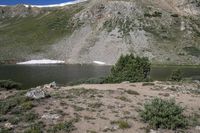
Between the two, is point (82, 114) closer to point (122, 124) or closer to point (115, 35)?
point (122, 124)

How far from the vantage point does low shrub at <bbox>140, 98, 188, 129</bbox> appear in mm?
18141

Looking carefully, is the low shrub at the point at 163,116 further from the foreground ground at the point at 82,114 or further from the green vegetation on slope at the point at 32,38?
the green vegetation on slope at the point at 32,38

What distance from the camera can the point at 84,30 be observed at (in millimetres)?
170125

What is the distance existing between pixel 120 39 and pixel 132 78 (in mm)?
108670

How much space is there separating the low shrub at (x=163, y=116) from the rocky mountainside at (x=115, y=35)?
4487 inches

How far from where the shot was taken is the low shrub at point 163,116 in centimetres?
1814

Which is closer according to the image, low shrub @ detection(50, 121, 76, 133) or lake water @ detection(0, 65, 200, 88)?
low shrub @ detection(50, 121, 76, 133)

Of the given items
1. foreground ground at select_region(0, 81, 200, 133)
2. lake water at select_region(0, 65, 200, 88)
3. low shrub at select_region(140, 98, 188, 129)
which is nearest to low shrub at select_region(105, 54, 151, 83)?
lake water at select_region(0, 65, 200, 88)

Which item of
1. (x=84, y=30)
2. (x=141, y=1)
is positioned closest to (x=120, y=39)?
(x=84, y=30)

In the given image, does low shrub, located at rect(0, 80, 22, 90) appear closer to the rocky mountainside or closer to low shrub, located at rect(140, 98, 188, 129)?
low shrub, located at rect(140, 98, 188, 129)

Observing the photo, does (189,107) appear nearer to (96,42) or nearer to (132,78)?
(132,78)

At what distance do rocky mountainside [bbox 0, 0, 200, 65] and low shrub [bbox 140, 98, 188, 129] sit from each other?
374 ft

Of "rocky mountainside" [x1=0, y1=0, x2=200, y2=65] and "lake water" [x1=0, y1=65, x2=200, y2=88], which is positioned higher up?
"rocky mountainside" [x1=0, y1=0, x2=200, y2=65]

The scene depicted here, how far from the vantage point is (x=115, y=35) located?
15700cm
